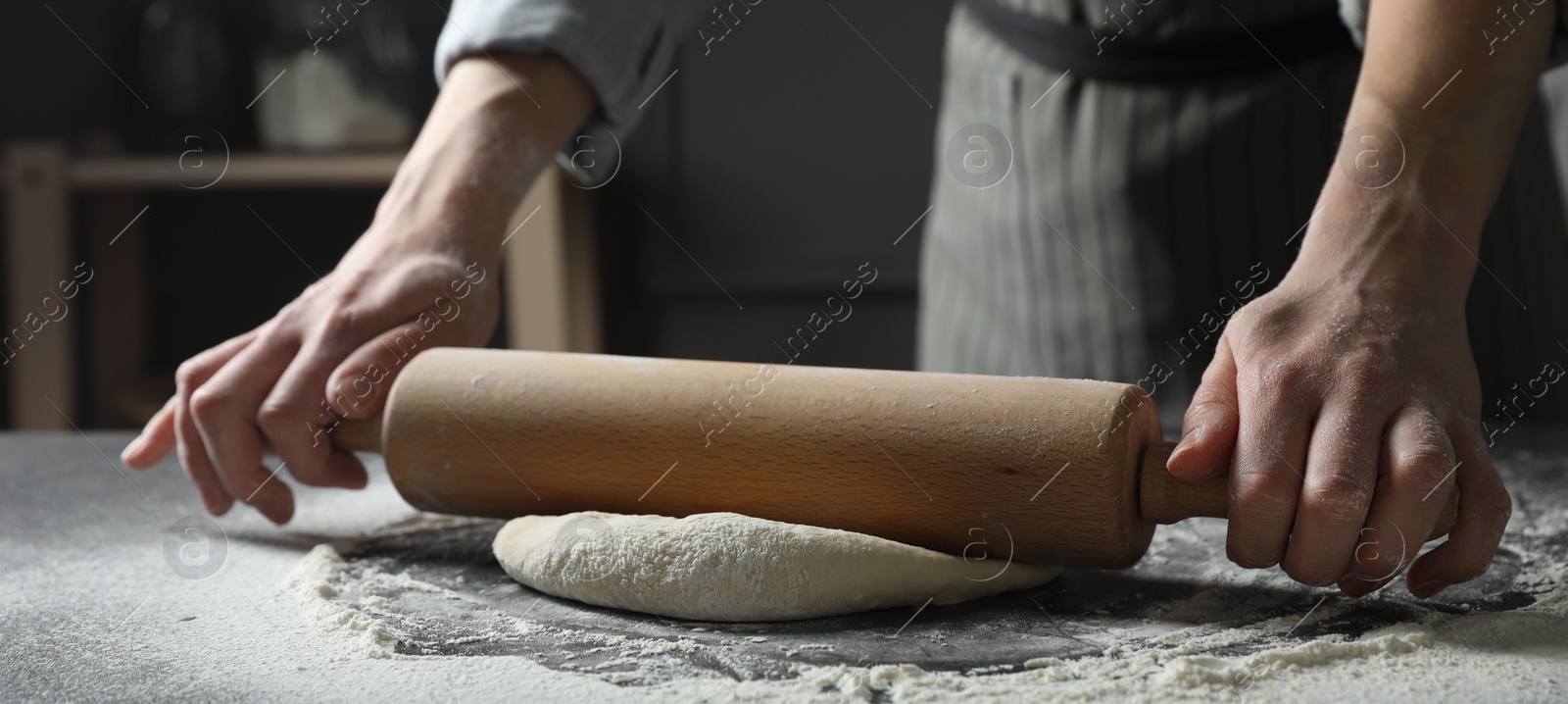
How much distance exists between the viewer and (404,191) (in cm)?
105

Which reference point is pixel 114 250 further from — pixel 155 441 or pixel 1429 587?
pixel 1429 587

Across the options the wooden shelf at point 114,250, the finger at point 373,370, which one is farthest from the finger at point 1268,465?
the wooden shelf at point 114,250

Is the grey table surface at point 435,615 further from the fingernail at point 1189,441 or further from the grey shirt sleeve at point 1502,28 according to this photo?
the grey shirt sleeve at point 1502,28

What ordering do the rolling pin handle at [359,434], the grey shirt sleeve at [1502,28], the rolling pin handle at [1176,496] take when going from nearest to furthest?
the rolling pin handle at [1176,496], the grey shirt sleeve at [1502,28], the rolling pin handle at [359,434]

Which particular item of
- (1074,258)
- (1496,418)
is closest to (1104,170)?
(1074,258)

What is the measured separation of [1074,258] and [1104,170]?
104 millimetres

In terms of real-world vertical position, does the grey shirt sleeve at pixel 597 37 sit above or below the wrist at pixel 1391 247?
above

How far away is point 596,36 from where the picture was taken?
3.69 feet

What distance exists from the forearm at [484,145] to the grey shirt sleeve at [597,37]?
0.02 meters

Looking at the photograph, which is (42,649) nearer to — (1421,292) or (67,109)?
(1421,292)

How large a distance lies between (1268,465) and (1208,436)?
0.04 meters

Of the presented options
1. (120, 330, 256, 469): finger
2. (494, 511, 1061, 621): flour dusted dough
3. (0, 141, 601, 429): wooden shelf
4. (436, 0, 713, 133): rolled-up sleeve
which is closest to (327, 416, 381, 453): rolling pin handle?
(120, 330, 256, 469): finger

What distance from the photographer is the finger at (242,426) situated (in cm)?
89

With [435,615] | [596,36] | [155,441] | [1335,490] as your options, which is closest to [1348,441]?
[1335,490]
